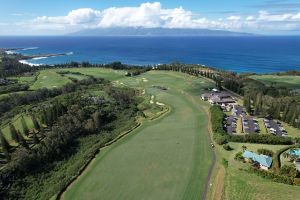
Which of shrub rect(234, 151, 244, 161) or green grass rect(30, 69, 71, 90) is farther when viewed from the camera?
green grass rect(30, 69, 71, 90)

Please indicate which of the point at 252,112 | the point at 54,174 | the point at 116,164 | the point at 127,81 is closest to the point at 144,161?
the point at 116,164

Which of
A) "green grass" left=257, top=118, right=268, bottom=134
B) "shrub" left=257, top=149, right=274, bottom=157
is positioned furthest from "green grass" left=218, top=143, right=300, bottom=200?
"green grass" left=257, top=118, right=268, bottom=134

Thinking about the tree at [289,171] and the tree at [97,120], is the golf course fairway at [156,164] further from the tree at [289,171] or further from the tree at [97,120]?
the tree at [289,171]

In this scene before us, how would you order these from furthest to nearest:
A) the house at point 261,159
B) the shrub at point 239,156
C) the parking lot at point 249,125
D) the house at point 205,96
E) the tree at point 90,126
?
the house at point 205,96
the tree at point 90,126
the parking lot at point 249,125
the shrub at point 239,156
the house at point 261,159

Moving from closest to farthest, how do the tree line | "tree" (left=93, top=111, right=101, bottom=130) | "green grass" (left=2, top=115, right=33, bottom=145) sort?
the tree line
"green grass" (left=2, top=115, right=33, bottom=145)
"tree" (left=93, top=111, right=101, bottom=130)

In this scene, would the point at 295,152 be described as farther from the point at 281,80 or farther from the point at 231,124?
the point at 281,80

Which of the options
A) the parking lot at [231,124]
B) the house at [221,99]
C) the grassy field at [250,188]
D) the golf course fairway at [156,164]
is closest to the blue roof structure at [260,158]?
the grassy field at [250,188]

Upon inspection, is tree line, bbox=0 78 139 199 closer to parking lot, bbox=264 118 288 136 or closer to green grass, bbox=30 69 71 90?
parking lot, bbox=264 118 288 136

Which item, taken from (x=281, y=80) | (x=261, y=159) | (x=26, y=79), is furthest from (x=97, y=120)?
(x=281, y=80)
